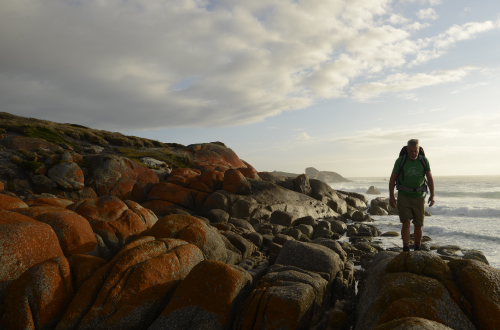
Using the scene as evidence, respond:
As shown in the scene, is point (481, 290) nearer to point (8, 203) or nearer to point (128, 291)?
point (128, 291)

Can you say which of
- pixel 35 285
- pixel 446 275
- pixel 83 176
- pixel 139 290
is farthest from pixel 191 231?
pixel 83 176

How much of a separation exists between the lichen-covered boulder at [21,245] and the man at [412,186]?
8.98 metres

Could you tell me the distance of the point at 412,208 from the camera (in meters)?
8.26

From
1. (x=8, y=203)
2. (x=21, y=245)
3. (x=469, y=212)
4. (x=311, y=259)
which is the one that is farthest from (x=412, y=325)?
(x=469, y=212)

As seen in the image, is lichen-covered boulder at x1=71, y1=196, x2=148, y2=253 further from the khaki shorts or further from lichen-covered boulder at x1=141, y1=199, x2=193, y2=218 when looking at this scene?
the khaki shorts

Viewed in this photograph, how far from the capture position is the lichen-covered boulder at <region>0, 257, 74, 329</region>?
525 cm

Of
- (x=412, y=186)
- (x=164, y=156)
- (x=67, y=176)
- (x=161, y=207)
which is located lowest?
(x=161, y=207)

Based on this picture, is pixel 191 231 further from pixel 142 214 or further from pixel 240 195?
pixel 240 195

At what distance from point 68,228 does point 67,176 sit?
13.3 meters

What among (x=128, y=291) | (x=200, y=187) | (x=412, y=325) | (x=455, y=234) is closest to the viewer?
(x=412, y=325)

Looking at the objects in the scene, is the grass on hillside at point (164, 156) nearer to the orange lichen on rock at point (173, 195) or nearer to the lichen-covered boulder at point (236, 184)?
the orange lichen on rock at point (173, 195)

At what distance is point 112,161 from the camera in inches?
826

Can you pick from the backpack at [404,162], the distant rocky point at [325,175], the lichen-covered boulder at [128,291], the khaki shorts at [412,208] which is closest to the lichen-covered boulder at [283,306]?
the lichen-covered boulder at [128,291]

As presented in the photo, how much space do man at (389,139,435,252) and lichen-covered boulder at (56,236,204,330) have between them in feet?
20.4
